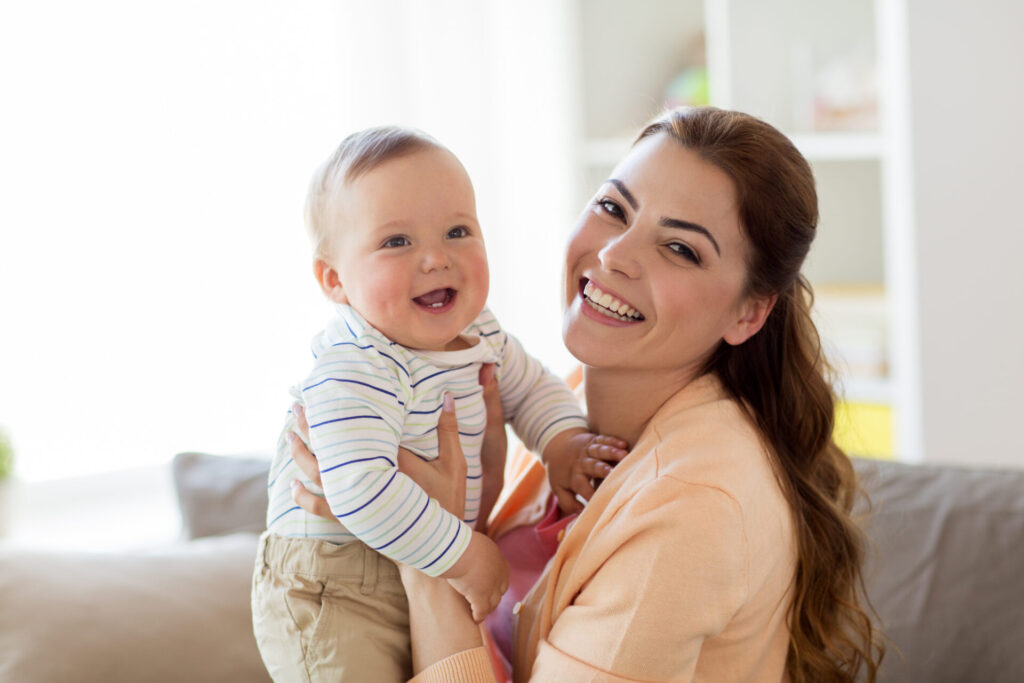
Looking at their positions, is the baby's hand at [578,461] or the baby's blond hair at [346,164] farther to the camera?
the baby's hand at [578,461]

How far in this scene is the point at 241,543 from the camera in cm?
202

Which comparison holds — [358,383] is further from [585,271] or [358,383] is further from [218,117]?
[218,117]

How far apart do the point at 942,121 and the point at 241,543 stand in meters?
2.15

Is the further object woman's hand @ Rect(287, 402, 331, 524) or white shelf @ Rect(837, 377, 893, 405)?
white shelf @ Rect(837, 377, 893, 405)

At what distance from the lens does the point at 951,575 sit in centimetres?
170

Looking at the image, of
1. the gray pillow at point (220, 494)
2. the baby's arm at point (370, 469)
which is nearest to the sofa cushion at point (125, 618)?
the gray pillow at point (220, 494)

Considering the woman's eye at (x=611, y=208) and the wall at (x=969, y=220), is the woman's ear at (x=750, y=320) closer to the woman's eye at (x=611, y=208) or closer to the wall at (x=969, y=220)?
the woman's eye at (x=611, y=208)

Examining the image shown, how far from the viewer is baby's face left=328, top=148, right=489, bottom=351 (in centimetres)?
135

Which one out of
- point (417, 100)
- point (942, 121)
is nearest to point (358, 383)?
point (942, 121)

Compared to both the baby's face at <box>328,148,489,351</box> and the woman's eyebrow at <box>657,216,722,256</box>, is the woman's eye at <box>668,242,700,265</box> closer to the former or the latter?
the woman's eyebrow at <box>657,216,722,256</box>

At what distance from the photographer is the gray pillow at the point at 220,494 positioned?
2154 millimetres

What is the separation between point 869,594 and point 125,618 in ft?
3.99

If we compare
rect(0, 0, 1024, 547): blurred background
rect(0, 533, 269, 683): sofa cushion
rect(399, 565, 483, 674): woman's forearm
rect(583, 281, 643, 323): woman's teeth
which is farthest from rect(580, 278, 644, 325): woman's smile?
rect(0, 0, 1024, 547): blurred background

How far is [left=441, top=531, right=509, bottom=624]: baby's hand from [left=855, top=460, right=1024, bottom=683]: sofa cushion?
66 centimetres
